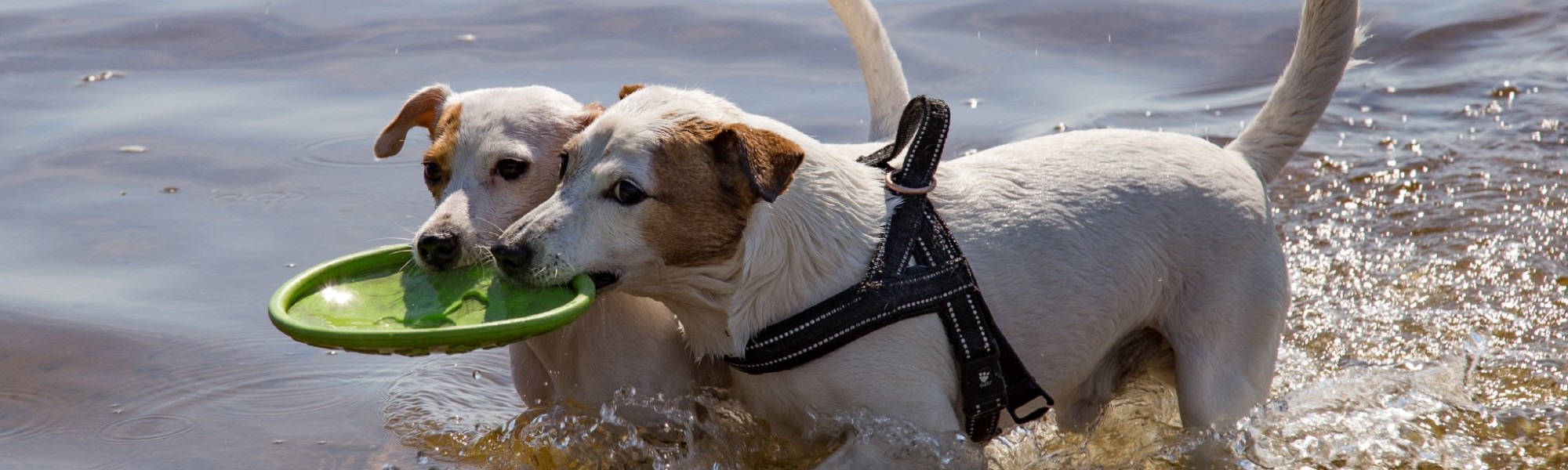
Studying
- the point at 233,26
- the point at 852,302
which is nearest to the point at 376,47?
the point at 233,26

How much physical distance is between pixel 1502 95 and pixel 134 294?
335 inches

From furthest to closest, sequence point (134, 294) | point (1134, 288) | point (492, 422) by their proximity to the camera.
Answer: point (134, 294)
point (492, 422)
point (1134, 288)

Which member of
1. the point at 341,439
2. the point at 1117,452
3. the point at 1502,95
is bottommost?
the point at 341,439

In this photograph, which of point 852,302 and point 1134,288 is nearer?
point 852,302

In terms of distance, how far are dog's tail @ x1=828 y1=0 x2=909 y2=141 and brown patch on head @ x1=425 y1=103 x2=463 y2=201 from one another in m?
1.59

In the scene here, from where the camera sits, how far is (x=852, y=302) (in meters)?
4.01

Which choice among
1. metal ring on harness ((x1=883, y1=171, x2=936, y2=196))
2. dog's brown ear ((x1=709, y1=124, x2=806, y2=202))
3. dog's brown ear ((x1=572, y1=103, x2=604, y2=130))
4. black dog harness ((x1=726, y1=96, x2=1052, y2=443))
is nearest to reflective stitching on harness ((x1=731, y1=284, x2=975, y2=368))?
black dog harness ((x1=726, y1=96, x2=1052, y2=443))

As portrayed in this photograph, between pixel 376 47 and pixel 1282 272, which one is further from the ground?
pixel 1282 272

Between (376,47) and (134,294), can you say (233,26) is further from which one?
(134,294)

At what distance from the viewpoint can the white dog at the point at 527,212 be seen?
13.7 feet

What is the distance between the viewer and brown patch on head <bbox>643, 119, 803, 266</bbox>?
3.78 meters

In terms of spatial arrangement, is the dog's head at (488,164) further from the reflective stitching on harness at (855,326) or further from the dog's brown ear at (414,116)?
the reflective stitching on harness at (855,326)

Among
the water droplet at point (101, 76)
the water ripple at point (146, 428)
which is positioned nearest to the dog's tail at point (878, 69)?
the water ripple at point (146, 428)

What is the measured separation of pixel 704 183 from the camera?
12.5 feet
